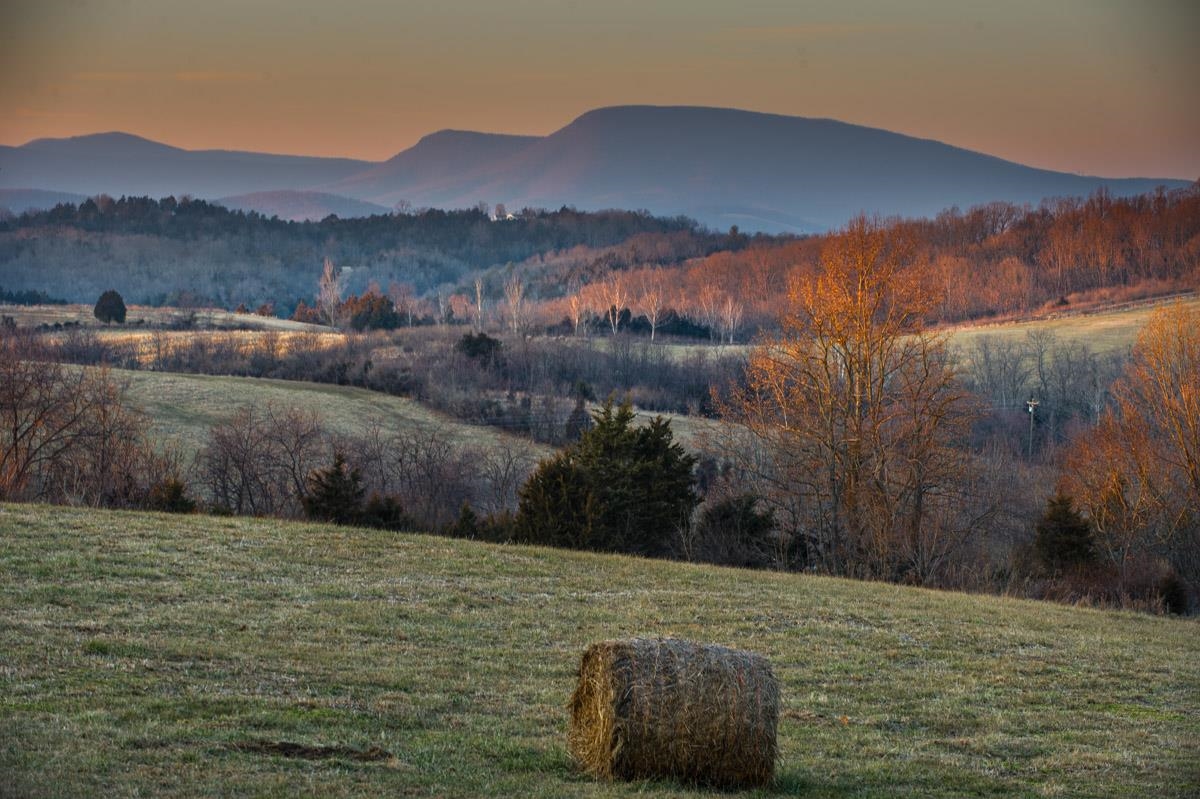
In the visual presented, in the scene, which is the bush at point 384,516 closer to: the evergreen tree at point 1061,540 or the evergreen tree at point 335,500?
the evergreen tree at point 335,500

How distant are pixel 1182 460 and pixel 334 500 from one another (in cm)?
3951

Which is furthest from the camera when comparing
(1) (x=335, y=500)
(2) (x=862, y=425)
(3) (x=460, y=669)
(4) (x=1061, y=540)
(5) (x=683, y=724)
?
(2) (x=862, y=425)

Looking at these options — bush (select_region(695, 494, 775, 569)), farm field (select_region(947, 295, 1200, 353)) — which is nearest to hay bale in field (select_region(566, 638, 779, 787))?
bush (select_region(695, 494, 775, 569))

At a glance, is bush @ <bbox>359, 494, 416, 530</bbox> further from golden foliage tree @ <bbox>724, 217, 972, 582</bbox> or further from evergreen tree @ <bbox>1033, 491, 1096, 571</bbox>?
evergreen tree @ <bbox>1033, 491, 1096, 571</bbox>

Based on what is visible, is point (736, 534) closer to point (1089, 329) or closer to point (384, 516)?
point (384, 516)

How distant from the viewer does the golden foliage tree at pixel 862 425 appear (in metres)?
41.9

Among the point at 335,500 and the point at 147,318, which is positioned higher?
the point at 147,318

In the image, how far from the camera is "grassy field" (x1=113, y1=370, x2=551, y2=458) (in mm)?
77000

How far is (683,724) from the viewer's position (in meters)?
10.7

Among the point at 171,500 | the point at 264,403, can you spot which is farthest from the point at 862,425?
the point at 264,403

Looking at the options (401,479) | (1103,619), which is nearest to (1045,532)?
(1103,619)

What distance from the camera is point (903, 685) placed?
1588 centimetres

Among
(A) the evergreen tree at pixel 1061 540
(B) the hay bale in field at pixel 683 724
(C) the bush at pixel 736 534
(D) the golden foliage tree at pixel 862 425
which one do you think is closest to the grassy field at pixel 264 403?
(D) the golden foliage tree at pixel 862 425

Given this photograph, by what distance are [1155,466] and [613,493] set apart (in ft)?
96.5
